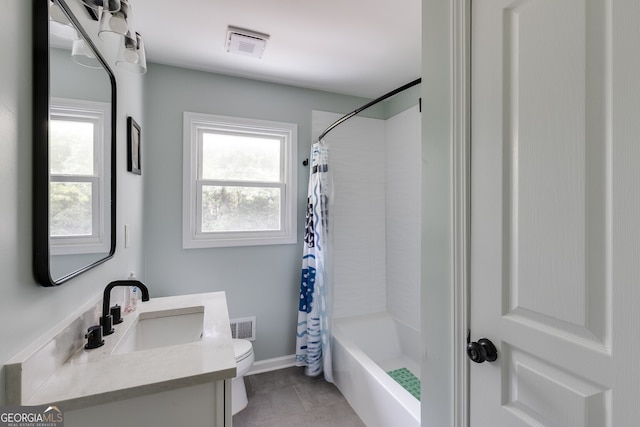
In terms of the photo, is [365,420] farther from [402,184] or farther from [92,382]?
[402,184]

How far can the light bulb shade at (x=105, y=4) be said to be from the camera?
0.97 m

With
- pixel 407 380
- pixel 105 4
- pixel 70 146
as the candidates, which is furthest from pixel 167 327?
pixel 407 380

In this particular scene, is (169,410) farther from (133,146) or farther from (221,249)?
(221,249)

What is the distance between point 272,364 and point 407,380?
112 cm

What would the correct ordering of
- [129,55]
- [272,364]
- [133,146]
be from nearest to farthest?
[129,55] → [133,146] → [272,364]

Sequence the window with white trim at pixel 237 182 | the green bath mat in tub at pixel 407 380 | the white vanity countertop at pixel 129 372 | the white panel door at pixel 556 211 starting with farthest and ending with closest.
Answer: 1. the window with white trim at pixel 237 182
2. the green bath mat in tub at pixel 407 380
3. the white vanity countertop at pixel 129 372
4. the white panel door at pixel 556 211

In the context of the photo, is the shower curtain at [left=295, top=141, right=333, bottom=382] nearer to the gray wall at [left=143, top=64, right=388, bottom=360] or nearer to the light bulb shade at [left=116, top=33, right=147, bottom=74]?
the gray wall at [left=143, top=64, right=388, bottom=360]

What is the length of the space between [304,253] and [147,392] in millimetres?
1699

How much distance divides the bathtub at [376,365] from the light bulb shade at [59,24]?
6.86ft

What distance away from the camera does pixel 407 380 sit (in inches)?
88.2

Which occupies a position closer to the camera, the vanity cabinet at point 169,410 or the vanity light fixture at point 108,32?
the vanity cabinet at point 169,410

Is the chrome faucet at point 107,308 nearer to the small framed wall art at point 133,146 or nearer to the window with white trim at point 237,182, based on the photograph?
the small framed wall art at point 133,146

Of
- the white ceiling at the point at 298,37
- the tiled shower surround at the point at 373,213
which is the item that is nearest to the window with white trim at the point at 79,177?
the white ceiling at the point at 298,37

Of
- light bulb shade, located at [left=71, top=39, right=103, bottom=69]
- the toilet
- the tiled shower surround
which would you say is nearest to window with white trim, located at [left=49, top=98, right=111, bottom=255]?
light bulb shade, located at [left=71, top=39, right=103, bottom=69]
